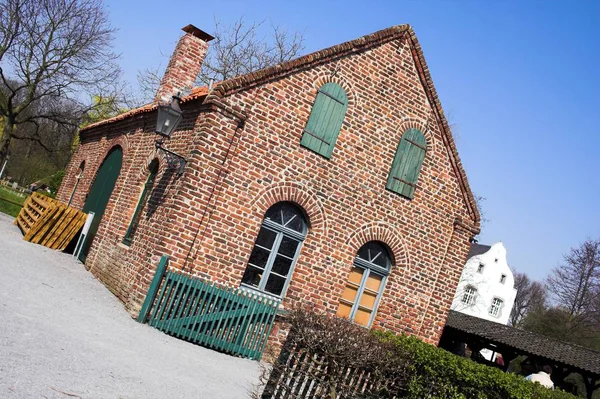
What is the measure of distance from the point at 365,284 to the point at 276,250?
2.51 metres

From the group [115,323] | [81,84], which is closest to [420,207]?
[115,323]

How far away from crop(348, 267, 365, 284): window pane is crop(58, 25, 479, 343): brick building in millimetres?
30

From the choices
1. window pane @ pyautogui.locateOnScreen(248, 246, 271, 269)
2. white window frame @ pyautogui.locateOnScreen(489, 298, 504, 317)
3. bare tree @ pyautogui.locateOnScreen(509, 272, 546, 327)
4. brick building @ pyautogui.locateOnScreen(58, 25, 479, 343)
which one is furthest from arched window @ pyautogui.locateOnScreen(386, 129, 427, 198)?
bare tree @ pyautogui.locateOnScreen(509, 272, 546, 327)

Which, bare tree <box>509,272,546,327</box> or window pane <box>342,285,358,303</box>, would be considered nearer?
window pane <box>342,285,358,303</box>

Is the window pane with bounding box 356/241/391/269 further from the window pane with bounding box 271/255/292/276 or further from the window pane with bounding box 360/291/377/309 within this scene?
the window pane with bounding box 271/255/292/276

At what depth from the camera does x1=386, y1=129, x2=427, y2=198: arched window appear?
12.3 m

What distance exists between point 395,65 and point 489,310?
43383 mm

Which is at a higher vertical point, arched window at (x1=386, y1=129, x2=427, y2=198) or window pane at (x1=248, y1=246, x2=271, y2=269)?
arched window at (x1=386, y1=129, x2=427, y2=198)

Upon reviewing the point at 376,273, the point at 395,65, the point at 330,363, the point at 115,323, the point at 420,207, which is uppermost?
the point at 395,65

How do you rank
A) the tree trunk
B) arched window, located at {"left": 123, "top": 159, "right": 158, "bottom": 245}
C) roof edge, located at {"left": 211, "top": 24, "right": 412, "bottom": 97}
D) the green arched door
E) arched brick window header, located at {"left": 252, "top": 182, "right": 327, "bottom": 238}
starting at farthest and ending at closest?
the tree trunk → the green arched door → arched window, located at {"left": 123, "top": 159, "right": 158, "bottom": 245} → arched brick window header, located at {"left": 252, "top": 182, "right": 327, "bottom": 238} → roof edge, located at {"left": 211, "top": 24, "right": 412, "bottom": 97}

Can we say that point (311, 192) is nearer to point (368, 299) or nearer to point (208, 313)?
point (368, 299)

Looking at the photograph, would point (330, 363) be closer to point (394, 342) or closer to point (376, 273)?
point (394, 342)

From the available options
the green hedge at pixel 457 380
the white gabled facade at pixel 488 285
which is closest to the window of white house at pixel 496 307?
the white gabled facade at pixel 488 285

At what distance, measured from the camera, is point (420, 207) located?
12.7 m
